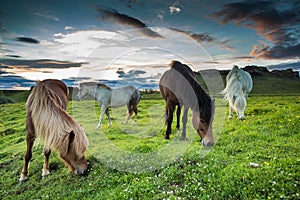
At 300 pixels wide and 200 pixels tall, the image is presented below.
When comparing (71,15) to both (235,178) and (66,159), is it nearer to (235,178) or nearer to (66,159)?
(66,159)

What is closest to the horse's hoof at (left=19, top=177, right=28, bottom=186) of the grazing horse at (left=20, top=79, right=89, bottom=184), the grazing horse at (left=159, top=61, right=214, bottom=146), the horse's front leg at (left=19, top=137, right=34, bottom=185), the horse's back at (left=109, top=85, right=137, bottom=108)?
the horse's front leg at (left=19, top=137, right=34, bottom=185)

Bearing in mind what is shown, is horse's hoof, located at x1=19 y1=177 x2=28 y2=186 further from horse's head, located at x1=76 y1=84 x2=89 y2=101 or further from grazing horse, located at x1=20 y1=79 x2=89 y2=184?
horse's head, located at x1=76 y1=84 x2=89 y2=101

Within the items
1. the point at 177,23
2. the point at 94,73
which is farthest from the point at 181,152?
the point at 177,23

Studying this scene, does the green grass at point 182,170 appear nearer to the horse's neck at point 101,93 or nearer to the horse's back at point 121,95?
the horse's neck at point 101,93

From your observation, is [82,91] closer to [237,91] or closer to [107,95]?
[107,95]

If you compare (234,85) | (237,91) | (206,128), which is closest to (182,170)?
(206,128)

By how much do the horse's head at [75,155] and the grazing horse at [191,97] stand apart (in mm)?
3908

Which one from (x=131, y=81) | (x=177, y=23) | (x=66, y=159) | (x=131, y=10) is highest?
(x=131, y=10)

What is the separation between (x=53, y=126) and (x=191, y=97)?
15.4 feet

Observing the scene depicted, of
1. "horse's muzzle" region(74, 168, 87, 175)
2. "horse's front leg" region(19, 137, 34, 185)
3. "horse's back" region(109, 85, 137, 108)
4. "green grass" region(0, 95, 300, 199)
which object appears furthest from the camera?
"horse's back" region(109, 85, 137, 108)

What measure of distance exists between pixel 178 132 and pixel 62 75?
10987mm

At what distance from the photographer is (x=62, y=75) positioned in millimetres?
15133

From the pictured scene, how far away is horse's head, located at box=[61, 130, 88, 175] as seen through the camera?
16.2 ft

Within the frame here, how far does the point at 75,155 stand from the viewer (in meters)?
5.05
